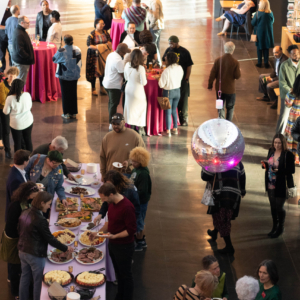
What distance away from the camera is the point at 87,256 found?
13.6 ft

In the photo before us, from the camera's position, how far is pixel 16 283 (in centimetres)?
448

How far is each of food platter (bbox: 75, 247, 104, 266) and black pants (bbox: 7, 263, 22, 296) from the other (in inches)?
25.2

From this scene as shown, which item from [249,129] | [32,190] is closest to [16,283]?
[32,190]

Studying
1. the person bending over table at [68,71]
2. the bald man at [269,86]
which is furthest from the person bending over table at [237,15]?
the person bending over table at [68,71]

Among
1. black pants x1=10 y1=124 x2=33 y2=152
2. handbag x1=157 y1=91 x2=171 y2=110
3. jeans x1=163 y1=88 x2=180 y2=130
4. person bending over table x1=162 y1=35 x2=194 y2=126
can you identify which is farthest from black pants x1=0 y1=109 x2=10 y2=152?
person bending over table x1=162 y1=35 x2=194 y2=126

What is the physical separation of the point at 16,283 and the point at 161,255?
1.55 m

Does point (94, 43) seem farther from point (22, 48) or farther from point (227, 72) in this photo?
point (227, 72)

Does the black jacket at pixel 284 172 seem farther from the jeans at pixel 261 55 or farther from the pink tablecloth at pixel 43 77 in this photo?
the jeans at pixel 261 55

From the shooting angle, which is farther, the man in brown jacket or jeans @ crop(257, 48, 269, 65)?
jeans @ crop(257, 48, 269, 65)

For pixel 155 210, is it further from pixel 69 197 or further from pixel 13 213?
pixel 13 213

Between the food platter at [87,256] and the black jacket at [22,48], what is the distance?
A: 5.16 meters

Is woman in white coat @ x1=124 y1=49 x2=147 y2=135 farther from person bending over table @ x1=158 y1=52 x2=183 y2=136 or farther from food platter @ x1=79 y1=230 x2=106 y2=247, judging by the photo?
food platter @ x1=79 y1=230 x2=106 y2=247

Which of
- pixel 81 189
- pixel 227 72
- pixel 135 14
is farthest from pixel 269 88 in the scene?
pixel 81 189

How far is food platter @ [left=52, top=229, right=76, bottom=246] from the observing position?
14.2 feet
